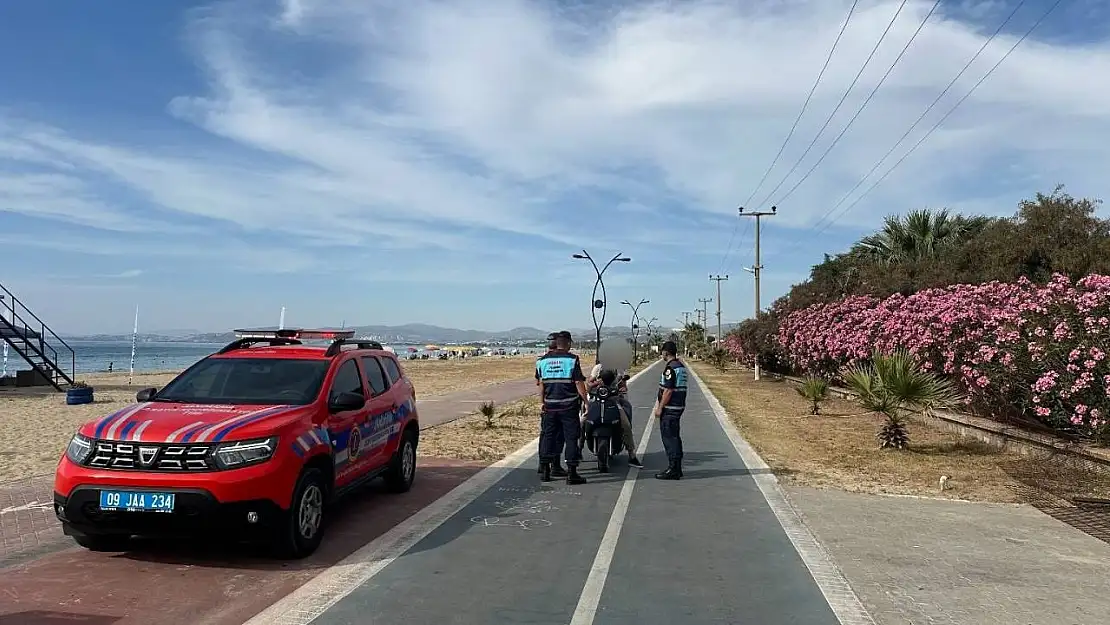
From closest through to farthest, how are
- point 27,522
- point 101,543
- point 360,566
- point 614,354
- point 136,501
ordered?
point 136,501, point 360,566, point 101,543, point 27,522, point 614,354

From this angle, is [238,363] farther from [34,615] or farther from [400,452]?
[34,615]

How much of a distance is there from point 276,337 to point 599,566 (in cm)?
408

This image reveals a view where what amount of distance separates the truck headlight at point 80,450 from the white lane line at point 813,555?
5166mm

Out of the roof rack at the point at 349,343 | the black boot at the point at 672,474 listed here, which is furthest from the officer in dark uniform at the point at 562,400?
the roof rack at the point at 349,343

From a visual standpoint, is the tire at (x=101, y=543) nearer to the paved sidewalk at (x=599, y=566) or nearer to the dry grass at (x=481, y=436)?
the paved sidewalk at (x=599, y=566)

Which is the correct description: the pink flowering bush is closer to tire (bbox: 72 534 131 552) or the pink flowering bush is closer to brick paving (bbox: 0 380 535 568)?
tire (bbox: 72 534 131 552)

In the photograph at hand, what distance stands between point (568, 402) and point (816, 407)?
12421 millimetres

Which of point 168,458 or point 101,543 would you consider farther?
point 101,543

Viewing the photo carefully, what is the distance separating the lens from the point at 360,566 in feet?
19.7

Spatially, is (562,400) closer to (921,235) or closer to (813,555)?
(813,555)

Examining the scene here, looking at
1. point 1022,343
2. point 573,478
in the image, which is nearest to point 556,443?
point 573,478

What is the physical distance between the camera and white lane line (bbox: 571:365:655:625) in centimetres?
504

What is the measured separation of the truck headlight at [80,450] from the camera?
19.2ft

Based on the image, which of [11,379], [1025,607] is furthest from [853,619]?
[11,379]
